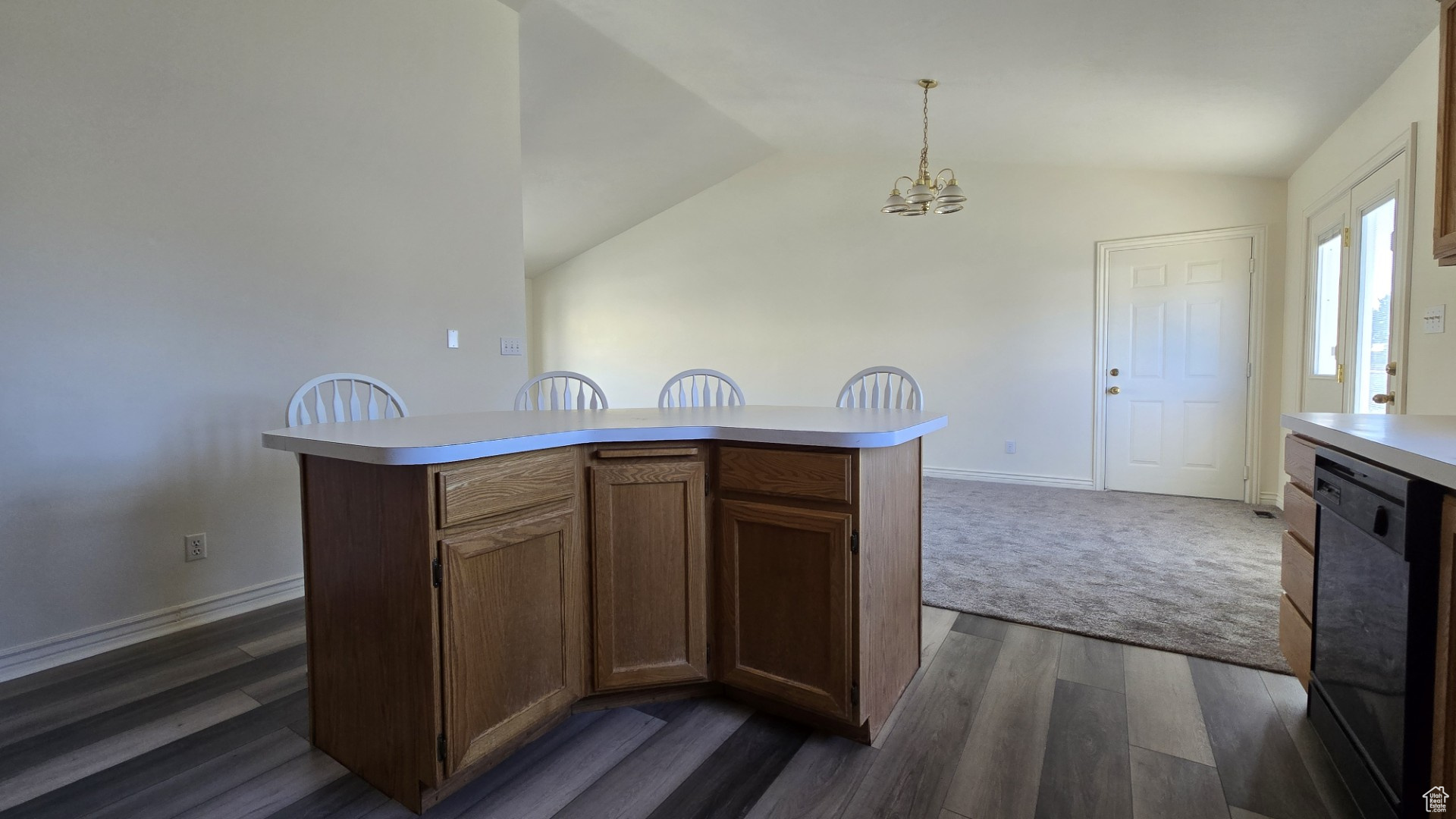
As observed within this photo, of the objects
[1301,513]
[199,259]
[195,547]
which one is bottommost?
[195,547]

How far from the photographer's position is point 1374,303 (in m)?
2.94

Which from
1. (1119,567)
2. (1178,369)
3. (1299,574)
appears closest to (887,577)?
(1299,574)

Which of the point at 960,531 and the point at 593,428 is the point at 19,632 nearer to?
Result: the point at 593,428

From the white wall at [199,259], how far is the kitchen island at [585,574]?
1.20m

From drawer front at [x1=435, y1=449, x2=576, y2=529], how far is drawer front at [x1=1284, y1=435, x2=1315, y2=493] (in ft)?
6.14

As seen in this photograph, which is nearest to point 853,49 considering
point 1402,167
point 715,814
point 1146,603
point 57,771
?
point 1402,167

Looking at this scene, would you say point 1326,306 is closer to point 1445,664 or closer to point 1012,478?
point 1012,478

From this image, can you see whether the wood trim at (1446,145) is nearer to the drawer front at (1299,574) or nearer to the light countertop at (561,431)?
the drawer front at (1299,574)

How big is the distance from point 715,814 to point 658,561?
2.00 feet

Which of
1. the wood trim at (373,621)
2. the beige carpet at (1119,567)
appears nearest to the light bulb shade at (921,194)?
the beige carpet at (1119,567)

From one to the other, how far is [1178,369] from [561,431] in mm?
4700

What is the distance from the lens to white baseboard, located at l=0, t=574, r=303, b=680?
2084 mm

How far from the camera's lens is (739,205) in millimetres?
6320

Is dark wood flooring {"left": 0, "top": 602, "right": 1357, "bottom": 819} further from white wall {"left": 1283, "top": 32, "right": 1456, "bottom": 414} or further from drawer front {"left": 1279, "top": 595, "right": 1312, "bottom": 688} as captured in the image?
white wall {"left": 1283, "top": 32, "right": 1456, "bottom": 414}
